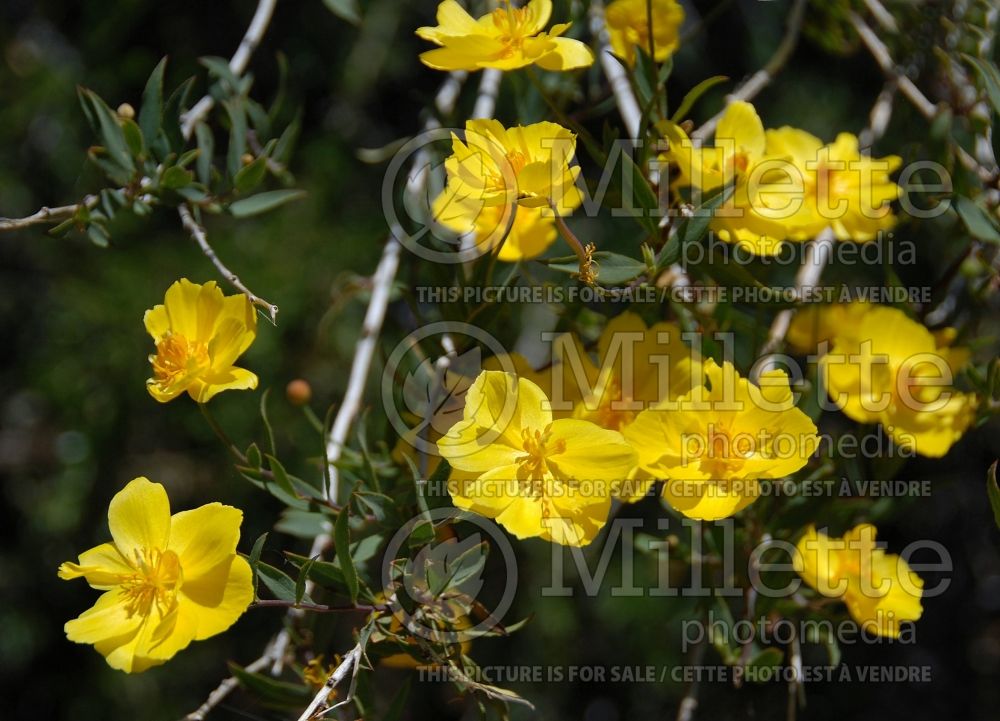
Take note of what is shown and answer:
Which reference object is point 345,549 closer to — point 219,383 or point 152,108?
point 219,383

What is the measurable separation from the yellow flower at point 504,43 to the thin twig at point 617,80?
25cm

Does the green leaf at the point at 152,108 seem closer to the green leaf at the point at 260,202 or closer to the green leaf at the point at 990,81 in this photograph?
the green leaf at the point at 260,202

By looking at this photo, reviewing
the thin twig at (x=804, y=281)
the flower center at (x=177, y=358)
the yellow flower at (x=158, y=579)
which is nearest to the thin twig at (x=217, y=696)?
the yellow flower at (x=158, y=579)

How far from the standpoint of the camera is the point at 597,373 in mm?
1062

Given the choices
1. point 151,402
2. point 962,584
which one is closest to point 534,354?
point 151,402

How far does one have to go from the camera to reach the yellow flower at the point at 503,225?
108 cm

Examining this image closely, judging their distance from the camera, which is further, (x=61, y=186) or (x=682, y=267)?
(x=61, y=186)

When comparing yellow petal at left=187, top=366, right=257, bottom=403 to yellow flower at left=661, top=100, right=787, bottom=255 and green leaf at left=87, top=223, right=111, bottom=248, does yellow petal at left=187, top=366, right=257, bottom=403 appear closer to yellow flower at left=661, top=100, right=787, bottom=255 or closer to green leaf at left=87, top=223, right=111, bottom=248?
green leaf at left=87, top=223, right=111, bottom=248

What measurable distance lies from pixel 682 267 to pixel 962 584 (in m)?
1.46

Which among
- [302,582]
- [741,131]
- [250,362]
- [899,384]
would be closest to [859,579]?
[899,384]

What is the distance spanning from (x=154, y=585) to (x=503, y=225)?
→ 1.74ft

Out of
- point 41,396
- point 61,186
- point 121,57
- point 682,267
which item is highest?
point 682,267

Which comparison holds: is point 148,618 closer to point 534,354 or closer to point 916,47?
point 534,354

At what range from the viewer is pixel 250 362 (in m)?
1.96
